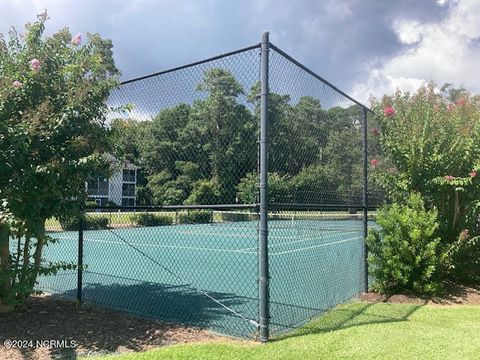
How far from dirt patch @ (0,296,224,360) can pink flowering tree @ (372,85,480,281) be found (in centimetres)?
457

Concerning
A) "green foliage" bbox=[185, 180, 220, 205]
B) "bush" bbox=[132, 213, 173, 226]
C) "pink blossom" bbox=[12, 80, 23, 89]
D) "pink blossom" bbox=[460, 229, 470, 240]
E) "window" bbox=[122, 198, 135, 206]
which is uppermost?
"pink blossom" bbox=[12, 80, 23, 89]

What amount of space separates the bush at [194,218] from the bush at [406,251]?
2664mm

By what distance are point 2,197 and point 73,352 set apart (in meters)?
1.90

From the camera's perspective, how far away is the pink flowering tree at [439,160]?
773 centimetres

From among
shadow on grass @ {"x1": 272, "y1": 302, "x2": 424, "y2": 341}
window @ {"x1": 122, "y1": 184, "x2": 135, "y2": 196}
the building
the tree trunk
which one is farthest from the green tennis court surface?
the tree trunk

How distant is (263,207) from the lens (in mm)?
4797

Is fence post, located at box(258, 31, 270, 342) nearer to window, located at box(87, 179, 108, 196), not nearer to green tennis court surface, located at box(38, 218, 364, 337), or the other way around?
green tennis court surface, located at box(38, 218, 364, 337)

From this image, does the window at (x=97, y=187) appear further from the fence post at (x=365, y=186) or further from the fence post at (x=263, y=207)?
the fence post at (x=365, y=186)

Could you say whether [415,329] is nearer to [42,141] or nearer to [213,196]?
[213,196]

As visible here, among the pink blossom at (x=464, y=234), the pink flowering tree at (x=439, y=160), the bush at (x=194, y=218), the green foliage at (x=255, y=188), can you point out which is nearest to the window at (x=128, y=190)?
the bush at (x=194, y=218)

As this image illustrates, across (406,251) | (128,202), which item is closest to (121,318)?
(128,202)

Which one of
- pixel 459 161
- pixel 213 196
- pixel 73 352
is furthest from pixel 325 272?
pixel 73 352

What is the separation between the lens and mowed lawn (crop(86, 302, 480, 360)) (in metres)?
4.46

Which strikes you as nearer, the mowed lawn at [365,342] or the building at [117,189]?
the mowed lawn at [365,342]
